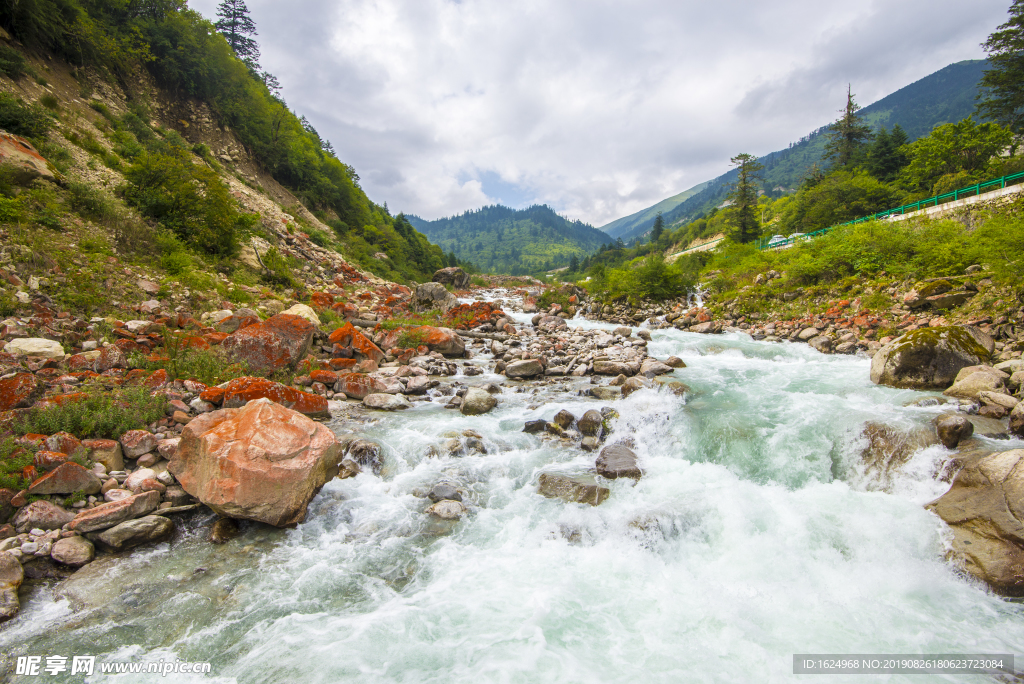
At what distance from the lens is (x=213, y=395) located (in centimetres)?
766

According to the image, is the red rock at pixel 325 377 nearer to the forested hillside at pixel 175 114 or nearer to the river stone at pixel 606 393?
the river stone at pixel 606 393

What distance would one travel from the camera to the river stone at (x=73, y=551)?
4.50 meters

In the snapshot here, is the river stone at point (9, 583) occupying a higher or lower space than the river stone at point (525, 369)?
lower

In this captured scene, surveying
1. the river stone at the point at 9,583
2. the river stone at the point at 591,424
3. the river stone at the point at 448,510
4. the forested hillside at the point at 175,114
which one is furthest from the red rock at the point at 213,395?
the forested hillside at the point at 175,114

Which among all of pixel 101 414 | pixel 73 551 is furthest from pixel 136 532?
pixel 101 414

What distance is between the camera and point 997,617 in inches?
169

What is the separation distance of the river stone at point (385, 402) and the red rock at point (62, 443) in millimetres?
5150

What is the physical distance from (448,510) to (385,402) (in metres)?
4.51

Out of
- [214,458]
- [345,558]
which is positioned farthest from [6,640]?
[345,558]

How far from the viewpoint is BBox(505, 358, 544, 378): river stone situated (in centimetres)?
1303

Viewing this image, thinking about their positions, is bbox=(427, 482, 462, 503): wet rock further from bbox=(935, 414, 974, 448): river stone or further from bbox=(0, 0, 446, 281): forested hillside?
bbox=(0, 0, 446, 281): forested hillside

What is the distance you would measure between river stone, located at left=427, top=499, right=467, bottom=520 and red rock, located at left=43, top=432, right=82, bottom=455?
5230 millimetres

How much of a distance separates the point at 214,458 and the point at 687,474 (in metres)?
7.82

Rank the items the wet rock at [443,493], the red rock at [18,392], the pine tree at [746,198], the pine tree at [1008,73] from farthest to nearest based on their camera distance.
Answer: the pine tree at [746,198]
the pine tree at [1008,73]
the wet rock at [443,493]
the red rock at [18,392]
